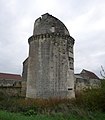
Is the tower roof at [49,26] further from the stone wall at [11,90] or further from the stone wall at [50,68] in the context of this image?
the stone wall at [11,90]

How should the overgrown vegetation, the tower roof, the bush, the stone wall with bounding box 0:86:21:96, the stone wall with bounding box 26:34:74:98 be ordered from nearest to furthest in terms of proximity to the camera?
the overgrown vegetation < the bush < the stone wall with bounding box 26:34:74:98 < the tower roof < the stone wall with bounding box 0:86:21:96

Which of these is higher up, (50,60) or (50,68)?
(50,60)

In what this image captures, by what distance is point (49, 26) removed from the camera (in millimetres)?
21688

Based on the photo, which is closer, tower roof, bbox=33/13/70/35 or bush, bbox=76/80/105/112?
bush, bbox=76/80/105/112

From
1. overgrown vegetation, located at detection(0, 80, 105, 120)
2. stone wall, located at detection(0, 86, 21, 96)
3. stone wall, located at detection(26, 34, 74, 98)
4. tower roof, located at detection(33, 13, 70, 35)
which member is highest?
tower roof, located at detection(33, 13, 70, 35)

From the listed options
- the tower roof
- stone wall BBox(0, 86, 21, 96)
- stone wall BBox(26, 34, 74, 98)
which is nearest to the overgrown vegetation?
stone wall BBox(26, 34, 74, 98)

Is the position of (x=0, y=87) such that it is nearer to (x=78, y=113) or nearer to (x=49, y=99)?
(x=49, y=99)

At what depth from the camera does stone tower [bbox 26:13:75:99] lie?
66.3 ft

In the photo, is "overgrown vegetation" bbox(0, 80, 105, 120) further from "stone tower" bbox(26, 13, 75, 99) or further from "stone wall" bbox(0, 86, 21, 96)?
"stone wall" bbox(0, 86, 21, 96)

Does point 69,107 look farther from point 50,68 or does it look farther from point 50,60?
point 50,60

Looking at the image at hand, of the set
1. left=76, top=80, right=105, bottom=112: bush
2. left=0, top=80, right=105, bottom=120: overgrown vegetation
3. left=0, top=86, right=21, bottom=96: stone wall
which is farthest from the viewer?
left=0, top=86, right=21, bottom=96: stone wall

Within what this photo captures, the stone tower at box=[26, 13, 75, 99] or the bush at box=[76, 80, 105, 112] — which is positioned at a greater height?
the stone tower at box=[26, 13, 75, 99]

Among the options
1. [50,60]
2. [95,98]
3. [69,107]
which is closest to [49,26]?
[50,60]

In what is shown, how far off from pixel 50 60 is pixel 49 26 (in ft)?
10.7
